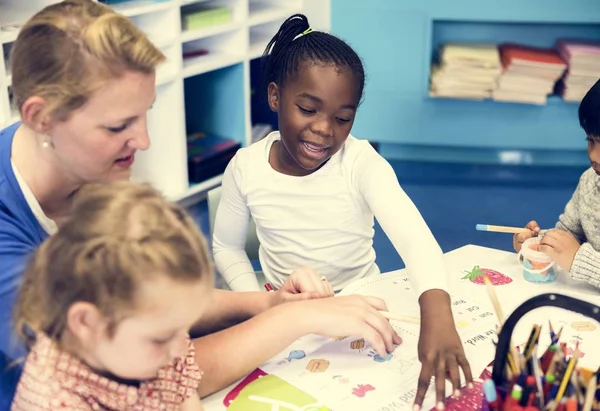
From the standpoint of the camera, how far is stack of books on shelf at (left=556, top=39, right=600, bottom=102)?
2928 millimetres

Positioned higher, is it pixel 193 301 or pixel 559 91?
pixel 193 301

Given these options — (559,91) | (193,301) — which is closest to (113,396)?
(193,301)

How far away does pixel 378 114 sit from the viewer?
313cm

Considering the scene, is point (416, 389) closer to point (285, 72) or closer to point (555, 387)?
point (555, 387)

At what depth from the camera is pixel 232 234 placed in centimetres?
146

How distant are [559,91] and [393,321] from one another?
89.5 inches

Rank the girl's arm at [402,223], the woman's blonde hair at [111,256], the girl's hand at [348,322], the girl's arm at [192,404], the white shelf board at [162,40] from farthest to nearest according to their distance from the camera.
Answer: the white shelf board at [162,40], the girl's arm at [402,223], the girl's hand at [348,322], the girl's arm at [192,404], the woman's blonde hair at [111,256]

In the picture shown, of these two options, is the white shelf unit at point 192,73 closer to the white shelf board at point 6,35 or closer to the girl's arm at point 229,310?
the white shelf board at point 6,35

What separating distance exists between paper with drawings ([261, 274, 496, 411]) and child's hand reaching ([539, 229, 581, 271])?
0.54 feet

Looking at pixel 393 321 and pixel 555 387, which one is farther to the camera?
pixel 393 321

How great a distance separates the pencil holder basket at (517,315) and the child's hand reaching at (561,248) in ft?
1.56

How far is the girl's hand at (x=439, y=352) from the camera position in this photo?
883mm

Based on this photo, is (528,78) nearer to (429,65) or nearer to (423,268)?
(429,65)

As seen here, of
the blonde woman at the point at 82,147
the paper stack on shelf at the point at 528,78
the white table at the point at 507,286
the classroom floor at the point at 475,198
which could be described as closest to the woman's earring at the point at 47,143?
the blonde woman at the point at 82,147
